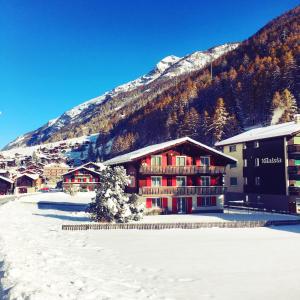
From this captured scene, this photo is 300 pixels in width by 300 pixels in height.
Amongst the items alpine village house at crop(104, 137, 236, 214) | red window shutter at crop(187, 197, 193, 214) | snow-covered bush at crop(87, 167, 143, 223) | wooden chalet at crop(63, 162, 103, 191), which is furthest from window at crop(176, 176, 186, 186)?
wooden chalet at crop(63, 162, 103, 191)

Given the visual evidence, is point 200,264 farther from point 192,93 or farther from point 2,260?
point 192,93

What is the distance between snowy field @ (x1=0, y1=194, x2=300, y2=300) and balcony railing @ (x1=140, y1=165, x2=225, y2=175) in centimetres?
1545

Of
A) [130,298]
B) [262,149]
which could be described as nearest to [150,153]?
[262,149]

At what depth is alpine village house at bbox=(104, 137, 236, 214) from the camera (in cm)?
4634

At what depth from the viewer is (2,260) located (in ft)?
62.5

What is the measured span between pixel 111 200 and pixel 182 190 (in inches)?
545

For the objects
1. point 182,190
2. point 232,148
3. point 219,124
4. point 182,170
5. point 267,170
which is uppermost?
point 219,124

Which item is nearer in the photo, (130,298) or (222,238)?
(130,298)

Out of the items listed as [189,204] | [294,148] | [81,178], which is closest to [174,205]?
[189,204]

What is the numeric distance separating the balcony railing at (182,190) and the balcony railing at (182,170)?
1.89 m

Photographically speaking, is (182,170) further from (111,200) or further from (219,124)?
(219,124)

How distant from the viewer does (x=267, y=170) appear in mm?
54656

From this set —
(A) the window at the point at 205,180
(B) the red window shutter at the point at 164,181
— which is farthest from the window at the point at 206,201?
(B) the red window shutter at the point at 164,181

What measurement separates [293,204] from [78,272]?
1557 inches
